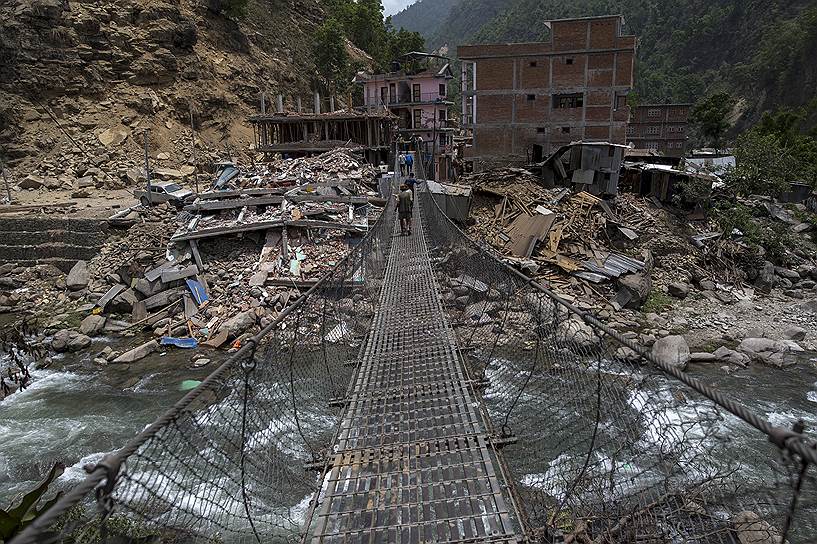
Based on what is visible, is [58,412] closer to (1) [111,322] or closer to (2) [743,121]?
(1) [111,322]

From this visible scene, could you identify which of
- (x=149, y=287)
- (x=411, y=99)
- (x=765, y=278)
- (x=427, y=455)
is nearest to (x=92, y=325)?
(x=149, y=287)

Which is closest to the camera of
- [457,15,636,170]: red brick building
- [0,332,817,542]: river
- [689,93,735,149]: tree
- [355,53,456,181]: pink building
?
[0,332,817,542]: river

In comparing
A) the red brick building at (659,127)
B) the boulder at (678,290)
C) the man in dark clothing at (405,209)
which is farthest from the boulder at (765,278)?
the red brick building at (659,127)

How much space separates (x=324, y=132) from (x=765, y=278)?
12779 mm

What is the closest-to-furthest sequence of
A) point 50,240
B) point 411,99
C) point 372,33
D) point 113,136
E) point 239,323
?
point 239,323 < point 50,240 < point 113,136 < point 411,99 < point 372,33

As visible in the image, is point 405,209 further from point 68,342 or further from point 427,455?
point 427,455

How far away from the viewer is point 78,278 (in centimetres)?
935

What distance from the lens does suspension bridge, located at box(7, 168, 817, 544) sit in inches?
Result: 71.6

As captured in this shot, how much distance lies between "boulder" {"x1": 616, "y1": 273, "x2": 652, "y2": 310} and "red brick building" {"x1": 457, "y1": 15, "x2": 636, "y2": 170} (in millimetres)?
7596

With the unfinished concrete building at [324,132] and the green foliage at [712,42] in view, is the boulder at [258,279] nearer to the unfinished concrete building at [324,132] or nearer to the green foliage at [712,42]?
the unfinished concrete building at [324,132]

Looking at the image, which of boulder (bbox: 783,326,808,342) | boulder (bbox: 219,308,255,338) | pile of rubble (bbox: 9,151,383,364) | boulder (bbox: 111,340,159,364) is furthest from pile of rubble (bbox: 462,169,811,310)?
boulder (bbox: 111,340,159,364)

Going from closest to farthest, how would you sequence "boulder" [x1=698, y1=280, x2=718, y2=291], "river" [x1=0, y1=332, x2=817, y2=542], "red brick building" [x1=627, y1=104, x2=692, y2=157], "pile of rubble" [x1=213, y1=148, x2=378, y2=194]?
"river" [x1=0, y1=332, x2=817, y2=542]
"boulder" [x1=698, y1=280, x2=718, y2=291]
"pile of rubble" [x1=213, y1=148, x2=378, y2=194]
"red brick building" [x1=627, y1=104, x2=692, y2=157]

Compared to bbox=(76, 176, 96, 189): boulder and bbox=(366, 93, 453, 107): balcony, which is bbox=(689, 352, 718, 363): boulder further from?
bbox=(366, 93, 453, 107): balcony

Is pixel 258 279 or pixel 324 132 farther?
pixel 324 132
